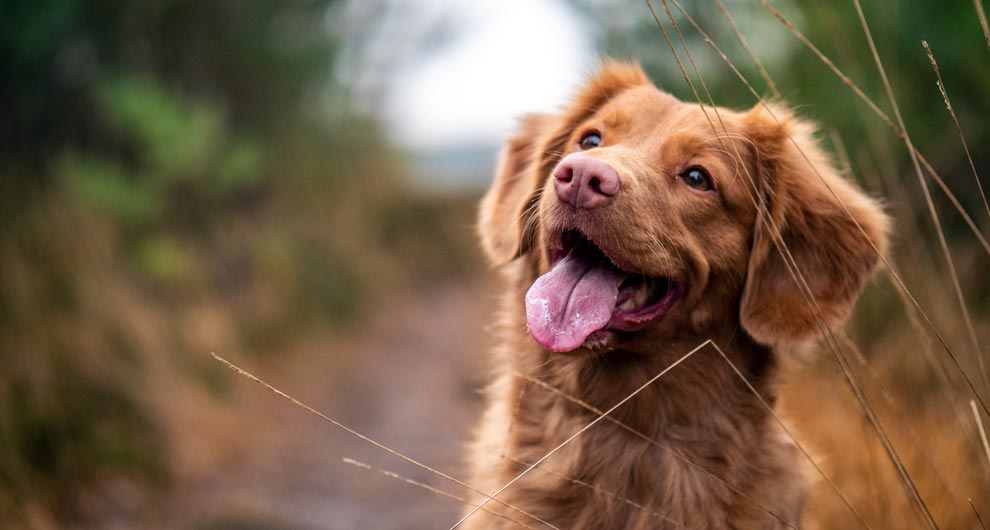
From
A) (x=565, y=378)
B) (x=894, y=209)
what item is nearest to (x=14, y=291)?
(x=565, y=378)

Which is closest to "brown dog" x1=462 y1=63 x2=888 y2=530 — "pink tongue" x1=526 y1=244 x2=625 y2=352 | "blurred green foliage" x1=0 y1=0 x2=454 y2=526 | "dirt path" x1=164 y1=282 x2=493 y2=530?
"pink tongue" x1=526 y1=244 x2=625 y2=352

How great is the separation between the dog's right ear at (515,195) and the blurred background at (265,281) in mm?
413

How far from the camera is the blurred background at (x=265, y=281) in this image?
147 inches

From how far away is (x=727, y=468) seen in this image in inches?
96.4

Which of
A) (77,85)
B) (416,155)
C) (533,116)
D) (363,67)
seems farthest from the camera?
(416,155)

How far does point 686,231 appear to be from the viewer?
7.80 feet

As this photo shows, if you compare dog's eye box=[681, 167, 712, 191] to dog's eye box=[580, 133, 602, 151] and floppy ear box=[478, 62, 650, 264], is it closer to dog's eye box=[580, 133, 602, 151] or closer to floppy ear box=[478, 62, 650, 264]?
dog's eye box=[580, 133, 602, 151]

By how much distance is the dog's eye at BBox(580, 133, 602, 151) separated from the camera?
2.72 m

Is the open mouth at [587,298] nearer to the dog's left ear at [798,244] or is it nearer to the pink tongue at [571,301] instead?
the pink tongue at [571,301]

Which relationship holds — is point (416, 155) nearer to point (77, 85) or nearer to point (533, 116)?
point (77, 85)

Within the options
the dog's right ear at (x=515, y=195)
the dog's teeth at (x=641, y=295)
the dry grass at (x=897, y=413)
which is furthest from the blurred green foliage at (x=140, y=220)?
the dog's teeth at (x=641, y=295)

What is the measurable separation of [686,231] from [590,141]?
1.81ft

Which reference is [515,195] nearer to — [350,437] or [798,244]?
[798,244]

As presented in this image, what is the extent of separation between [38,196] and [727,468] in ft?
14.8
